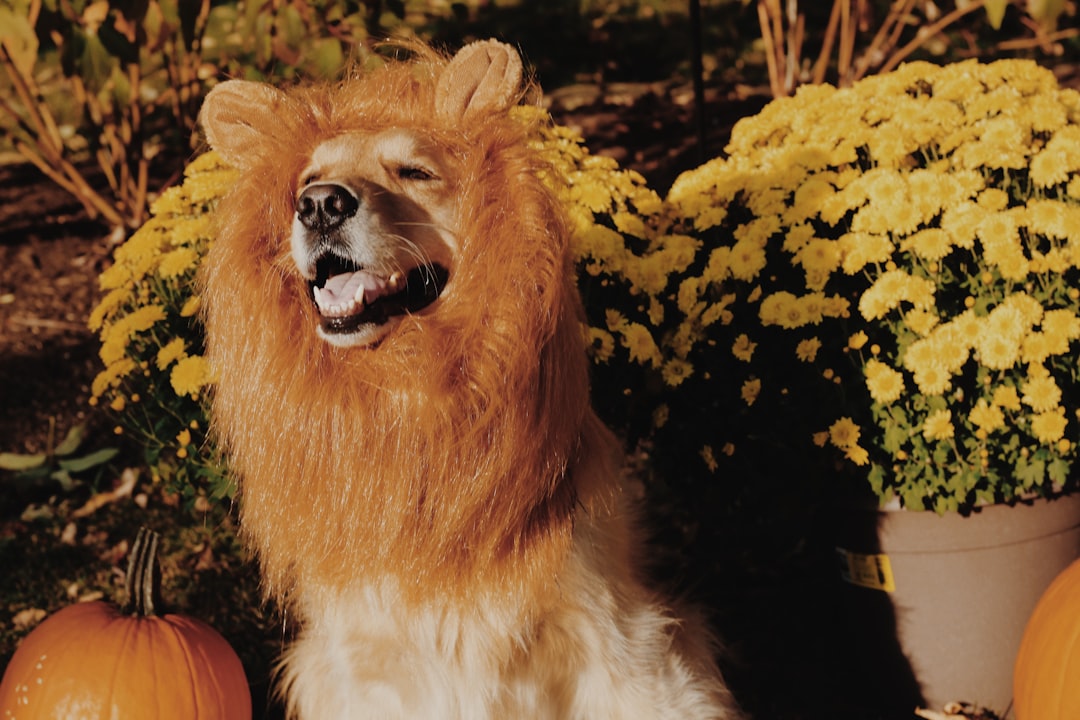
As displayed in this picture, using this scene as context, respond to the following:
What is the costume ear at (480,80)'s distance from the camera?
2082 mm

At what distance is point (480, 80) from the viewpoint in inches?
83.6

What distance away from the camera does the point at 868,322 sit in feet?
8.89

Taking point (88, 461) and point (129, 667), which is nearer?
point (129, 667)

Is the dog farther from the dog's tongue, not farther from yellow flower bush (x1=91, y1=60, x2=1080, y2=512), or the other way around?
yellow flower bush (x1=91, y1=60, x2=1080, y2=512)

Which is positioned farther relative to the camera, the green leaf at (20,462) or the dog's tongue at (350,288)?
the green leaf at (20,462)

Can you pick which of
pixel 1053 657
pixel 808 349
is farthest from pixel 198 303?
pixel 1053 657

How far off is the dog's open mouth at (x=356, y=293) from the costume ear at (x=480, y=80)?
33 centimetres

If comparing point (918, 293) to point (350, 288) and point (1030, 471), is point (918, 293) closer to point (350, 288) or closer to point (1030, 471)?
point (1030, 471)

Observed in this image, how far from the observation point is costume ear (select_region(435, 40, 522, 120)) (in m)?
2.08

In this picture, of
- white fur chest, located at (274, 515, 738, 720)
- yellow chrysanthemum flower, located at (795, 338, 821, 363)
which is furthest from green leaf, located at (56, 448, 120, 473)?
yellow chrysanthemum flower, located at (795, 338, 821, 363)

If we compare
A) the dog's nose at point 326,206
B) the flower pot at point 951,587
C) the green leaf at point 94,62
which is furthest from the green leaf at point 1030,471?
the green leaf at point 94,62

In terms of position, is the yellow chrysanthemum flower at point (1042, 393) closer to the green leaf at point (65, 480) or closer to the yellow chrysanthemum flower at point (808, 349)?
the yellow chrysanthemum flower at point (808, 349)

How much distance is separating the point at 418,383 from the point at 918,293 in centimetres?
124

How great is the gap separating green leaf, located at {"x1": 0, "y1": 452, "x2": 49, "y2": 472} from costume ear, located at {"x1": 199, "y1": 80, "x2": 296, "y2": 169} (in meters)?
2.59
